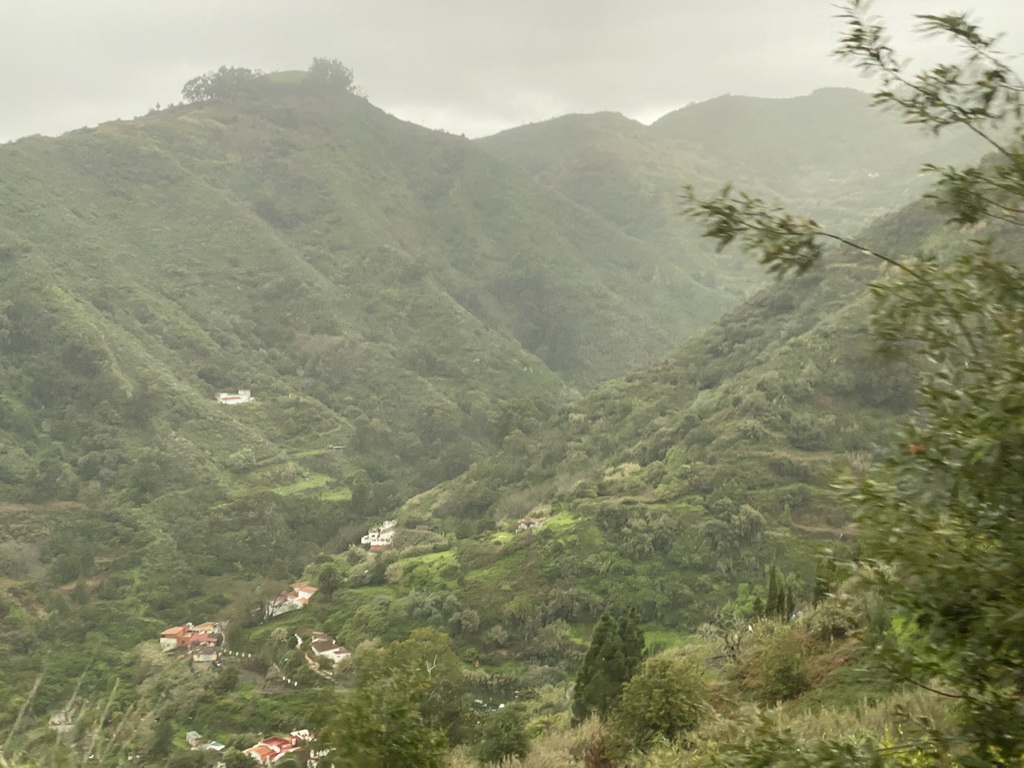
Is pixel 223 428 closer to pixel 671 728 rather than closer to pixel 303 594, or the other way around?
pixel 303 594

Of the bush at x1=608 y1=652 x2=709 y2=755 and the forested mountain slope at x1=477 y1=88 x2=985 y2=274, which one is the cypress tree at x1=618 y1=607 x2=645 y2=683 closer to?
the bush at x1=608 y1=652 x2=709 y2=755

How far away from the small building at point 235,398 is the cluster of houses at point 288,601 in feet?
89.6

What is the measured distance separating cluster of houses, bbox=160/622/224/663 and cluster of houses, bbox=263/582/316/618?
1.91m

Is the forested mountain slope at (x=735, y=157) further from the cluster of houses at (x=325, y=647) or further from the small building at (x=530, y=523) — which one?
the cluster of houses at (x=325, y=647)

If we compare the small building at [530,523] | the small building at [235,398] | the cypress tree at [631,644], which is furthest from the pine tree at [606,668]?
the small building at [235,398]

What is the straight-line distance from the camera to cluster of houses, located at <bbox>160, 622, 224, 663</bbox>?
27.2m

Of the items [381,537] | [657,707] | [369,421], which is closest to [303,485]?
[369,421]

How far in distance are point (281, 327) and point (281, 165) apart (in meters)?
34.7

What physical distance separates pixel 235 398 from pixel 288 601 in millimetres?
29315

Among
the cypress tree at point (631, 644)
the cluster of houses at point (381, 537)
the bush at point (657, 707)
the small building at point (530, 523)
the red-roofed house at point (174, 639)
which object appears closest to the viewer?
the bush at point (657, 707)

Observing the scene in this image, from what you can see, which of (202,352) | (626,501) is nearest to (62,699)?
(626,501)

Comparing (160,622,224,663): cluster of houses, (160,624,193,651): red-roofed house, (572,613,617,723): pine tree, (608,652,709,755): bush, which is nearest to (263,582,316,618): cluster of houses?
(160,622,224,663): cluster of houses

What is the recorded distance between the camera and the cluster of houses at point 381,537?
3628 centimetres

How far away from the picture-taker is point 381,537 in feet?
124
